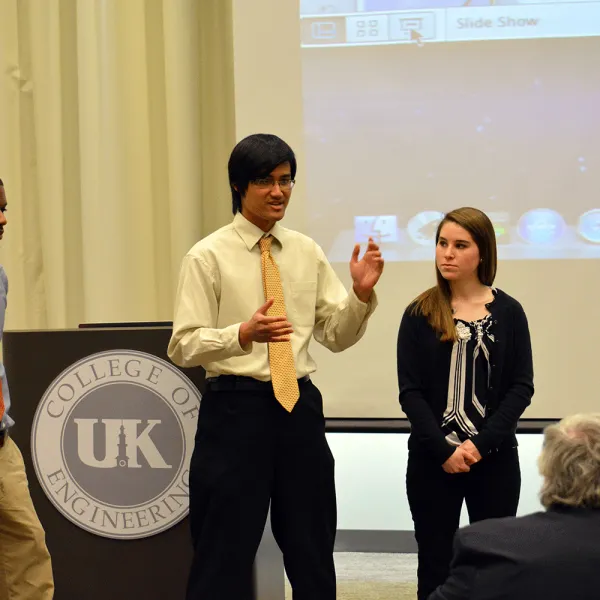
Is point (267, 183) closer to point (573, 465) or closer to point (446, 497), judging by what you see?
point (446, 497)

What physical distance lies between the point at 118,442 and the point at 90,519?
0.86 feet

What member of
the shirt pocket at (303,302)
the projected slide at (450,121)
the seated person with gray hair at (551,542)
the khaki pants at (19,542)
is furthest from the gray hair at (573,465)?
the projected slide at (450,121)

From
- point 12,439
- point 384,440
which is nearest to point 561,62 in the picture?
point 384,440

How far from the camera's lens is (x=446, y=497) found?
8.43ft

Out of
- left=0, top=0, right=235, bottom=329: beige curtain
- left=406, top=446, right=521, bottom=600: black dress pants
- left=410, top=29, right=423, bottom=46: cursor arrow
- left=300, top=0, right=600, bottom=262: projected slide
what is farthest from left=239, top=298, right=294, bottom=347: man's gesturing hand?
left=0, top=0, right=235, bottom=329: beige curtain

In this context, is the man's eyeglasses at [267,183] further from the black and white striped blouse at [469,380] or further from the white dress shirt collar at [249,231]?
the black and white striped blouse at [469,380]

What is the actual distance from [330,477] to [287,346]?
385 mm

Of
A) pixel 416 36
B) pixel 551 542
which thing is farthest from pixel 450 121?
pixel 551 542

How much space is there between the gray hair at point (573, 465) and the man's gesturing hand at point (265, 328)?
822mm

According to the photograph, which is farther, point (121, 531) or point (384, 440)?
point (384, 440)

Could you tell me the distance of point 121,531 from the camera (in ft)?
8.84

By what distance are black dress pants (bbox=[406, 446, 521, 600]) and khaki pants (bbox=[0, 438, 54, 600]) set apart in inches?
43.3

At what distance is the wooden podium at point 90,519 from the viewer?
2678mm

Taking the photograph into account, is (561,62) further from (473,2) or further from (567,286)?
(567,286)
